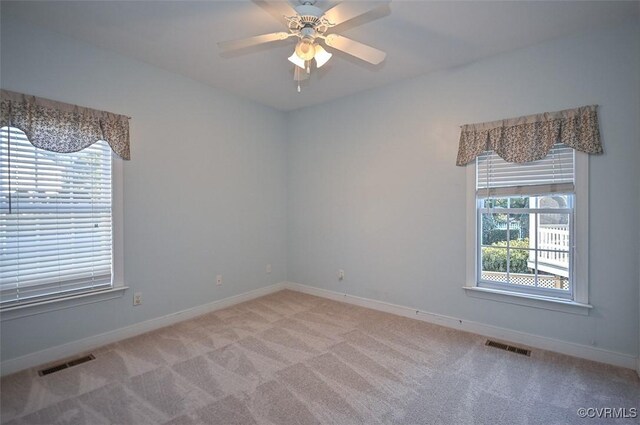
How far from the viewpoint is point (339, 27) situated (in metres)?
2.38

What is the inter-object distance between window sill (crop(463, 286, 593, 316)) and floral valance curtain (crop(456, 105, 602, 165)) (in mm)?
1242

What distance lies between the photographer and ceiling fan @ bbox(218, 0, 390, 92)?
1.93 metres

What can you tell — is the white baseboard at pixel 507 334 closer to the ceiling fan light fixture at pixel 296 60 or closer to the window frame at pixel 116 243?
the window frame at pixel 116 243

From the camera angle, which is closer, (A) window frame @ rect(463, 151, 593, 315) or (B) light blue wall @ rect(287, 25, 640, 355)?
(B) light blue wall @ rect(287, 25, 640, 355)

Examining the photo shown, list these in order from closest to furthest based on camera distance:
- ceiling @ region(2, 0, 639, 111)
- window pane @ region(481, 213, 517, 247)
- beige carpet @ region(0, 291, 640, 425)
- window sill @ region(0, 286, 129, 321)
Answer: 1. beige carpet @ region(0, 291, 640, 425)
2. ceiling @ region(2, 0, 639, 111)
3. window sill @ region(0, 286, 129, 321)
4. window pane @ region(481, 213, 517, 247)

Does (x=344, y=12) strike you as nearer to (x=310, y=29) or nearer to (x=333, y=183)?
(x=310, y=29)

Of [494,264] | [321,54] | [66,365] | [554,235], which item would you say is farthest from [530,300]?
[66,365]

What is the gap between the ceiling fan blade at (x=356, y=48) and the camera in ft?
7.18

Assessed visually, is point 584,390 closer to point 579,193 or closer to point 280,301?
point 579,193

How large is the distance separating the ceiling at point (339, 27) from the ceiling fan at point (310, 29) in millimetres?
167

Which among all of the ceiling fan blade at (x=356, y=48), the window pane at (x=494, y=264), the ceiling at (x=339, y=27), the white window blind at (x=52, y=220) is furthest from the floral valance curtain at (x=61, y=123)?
the window pane at (x=494, y=264)

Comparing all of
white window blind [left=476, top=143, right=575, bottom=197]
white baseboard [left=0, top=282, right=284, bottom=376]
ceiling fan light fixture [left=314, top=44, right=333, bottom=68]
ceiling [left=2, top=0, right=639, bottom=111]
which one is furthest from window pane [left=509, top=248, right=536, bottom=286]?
white baseboard [left=0, top=282, right=284, bottom=376]

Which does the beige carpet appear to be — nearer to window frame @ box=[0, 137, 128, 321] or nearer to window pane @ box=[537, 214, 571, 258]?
window frame @ box=[0, 137, 128, 321]

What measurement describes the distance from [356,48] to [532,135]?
5.89 feet
